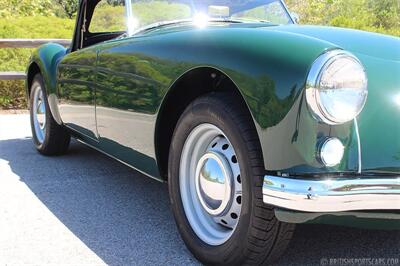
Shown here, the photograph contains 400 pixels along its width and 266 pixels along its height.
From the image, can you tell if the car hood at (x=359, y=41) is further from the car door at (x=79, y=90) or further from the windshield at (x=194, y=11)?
the car door at (x=79, y=90)

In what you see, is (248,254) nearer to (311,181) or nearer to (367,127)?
(311,181)

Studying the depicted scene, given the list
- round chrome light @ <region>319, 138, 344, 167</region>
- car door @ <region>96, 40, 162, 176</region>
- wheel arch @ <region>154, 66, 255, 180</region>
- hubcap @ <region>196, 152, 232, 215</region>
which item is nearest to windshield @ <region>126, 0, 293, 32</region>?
car door @ <region>96, 40, 162, 176</region>

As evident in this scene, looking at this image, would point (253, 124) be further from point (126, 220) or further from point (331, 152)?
point (126, 220)

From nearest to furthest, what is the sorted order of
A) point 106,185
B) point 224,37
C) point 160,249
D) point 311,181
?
point 311,181, point 224,37, point 160,249, point 106,185

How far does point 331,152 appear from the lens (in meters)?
2.02

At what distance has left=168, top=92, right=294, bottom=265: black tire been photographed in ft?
7.23

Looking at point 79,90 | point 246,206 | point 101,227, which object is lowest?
point 101,227

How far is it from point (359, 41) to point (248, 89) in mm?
671

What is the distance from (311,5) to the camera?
44.7ft

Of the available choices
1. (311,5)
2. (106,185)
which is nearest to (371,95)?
(106,185)

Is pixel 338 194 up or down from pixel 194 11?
down

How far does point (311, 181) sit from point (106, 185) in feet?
7.86

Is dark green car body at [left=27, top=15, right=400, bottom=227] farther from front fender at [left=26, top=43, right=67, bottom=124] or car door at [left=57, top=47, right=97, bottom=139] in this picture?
front fender at [left=26, top=43, right=67, bottom=124]

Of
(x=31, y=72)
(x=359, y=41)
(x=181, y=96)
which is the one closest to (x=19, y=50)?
(x=31, y=72)
